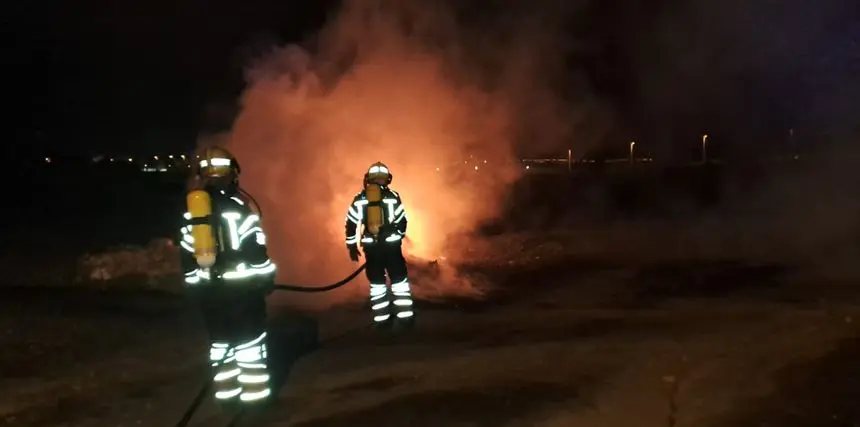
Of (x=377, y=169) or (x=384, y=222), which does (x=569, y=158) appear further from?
(x=384, y=222)

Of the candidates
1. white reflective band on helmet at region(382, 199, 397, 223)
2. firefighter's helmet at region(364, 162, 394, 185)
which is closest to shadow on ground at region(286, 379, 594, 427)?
white reflective band on helmet at region(382, 199, 397, 223)

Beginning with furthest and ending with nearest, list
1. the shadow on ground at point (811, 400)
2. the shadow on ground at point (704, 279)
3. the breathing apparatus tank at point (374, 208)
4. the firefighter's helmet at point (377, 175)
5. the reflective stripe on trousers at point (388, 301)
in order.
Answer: the shadow on ground at point (704, 279) < the firefighter's helmet at point (377, 175) < the breathing apparatus tank at point (374, 208) < the reflective stripe on trousers at point (388, 301) < the shadow on ground at point (811, 400)

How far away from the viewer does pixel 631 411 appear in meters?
6.12

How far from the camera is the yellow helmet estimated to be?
670cm

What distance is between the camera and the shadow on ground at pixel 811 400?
568 cm

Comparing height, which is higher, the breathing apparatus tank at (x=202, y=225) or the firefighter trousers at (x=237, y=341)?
the breathing apparatus tank at (x=202, y=225)

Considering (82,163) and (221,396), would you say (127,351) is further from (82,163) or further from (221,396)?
(82,163)

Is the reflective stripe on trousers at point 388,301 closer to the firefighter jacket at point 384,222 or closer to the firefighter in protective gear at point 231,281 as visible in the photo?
the firefighter jacket at point 384,222

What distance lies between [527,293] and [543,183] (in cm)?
1387

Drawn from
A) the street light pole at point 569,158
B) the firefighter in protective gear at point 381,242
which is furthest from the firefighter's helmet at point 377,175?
the street light pole at point 569,158

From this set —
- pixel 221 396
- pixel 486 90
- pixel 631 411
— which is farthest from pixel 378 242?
pixel 486 90

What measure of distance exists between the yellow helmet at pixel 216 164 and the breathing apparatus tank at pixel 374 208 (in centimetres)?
354

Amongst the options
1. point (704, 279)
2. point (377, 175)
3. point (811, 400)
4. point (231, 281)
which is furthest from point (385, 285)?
point (704, 279)

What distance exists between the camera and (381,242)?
10.2 m
